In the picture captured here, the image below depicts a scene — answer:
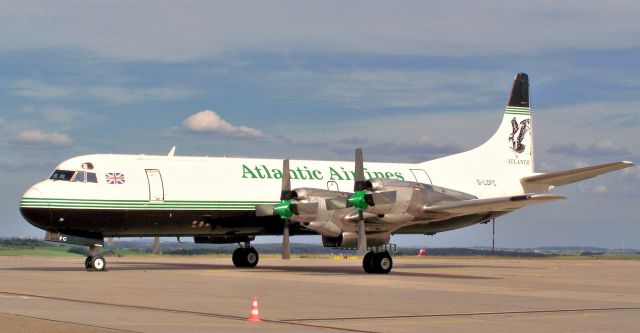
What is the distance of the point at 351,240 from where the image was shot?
29219 mm

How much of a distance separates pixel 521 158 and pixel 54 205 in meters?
19.7

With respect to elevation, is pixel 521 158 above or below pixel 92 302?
above

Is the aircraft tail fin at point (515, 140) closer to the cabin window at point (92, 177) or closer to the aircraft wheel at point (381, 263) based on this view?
the aircraft wheel at point (381, 263)

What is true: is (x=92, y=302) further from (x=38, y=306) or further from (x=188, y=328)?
(x=188, y=328)

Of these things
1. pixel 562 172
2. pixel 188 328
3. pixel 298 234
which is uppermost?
pixel 562 172

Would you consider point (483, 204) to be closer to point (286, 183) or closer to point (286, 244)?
point (286, 183)

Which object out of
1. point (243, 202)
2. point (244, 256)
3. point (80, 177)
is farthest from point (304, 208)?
point (80, 177)

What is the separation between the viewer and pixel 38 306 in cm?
1638

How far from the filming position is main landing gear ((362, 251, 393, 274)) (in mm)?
30062

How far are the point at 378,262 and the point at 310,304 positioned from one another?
485 inches

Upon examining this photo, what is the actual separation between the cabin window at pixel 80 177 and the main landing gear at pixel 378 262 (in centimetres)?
953

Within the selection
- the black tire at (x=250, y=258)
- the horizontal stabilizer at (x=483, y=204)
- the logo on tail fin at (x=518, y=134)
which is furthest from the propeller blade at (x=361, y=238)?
the logo on tail fin at (x=518, y=134)

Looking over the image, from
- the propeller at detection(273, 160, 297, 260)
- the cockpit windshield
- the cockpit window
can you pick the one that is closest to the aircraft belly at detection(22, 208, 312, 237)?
the cockpit windshield

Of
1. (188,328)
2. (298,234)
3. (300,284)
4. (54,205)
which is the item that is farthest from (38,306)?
(298,234)
